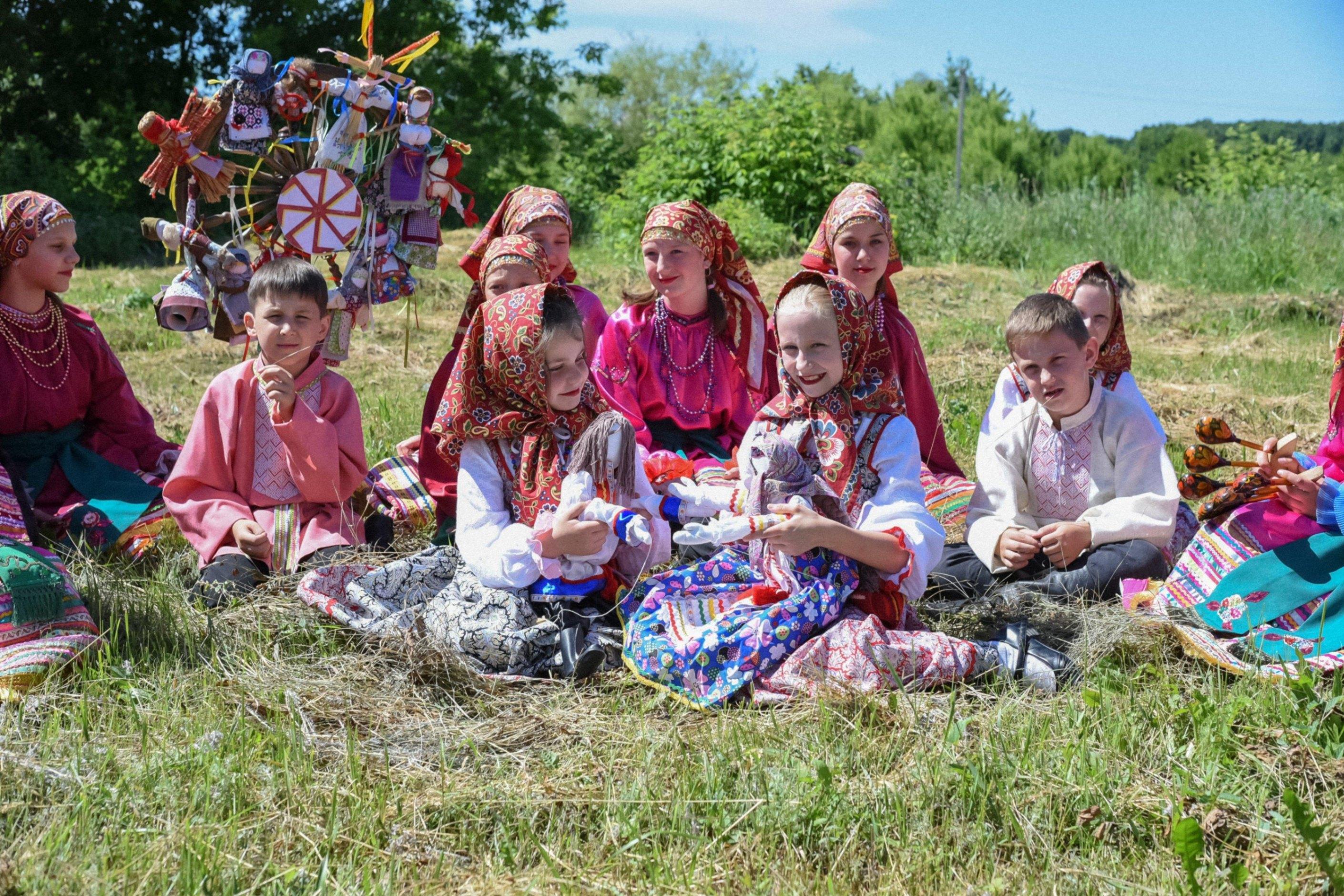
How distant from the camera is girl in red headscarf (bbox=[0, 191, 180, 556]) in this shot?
441 centimetres

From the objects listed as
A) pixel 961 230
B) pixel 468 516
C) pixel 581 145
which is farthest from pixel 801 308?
pixel 581 145

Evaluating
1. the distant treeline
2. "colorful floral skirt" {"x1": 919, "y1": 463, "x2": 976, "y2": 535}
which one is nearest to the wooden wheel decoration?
"colorful floral skirt" {"x1": 919, "y1": 463, "x2": 976, "y2": 535}

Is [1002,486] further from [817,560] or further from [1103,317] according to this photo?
[817,560]

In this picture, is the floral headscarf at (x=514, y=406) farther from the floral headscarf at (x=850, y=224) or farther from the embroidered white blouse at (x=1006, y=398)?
the floral headscarf at (x=850, y=224)

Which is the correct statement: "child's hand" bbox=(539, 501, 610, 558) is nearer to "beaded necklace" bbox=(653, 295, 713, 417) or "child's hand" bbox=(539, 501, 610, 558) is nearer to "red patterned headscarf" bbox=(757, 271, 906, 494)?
"red patterned headscarf" bbox=(757, 271, 906, 494)

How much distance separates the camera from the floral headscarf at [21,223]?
14.3 ft

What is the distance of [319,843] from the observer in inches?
97.6

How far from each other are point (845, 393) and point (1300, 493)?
1442 millimetres

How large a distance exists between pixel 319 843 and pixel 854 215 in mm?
3405

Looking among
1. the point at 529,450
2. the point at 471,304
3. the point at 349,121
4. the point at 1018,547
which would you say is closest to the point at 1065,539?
the point at 1018,547

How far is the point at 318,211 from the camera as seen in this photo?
183 inches

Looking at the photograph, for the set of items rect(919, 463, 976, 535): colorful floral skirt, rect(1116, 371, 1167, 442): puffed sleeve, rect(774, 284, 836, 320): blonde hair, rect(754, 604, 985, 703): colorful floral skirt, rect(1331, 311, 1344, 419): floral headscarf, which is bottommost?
rect(754, 604, 985, 703): colorful floral skirt

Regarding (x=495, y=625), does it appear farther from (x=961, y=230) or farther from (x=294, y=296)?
(x=961, y=230)

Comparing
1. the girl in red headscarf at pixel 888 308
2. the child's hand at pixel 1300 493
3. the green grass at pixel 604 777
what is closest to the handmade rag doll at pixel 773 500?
the green grass at pixel 604 777
